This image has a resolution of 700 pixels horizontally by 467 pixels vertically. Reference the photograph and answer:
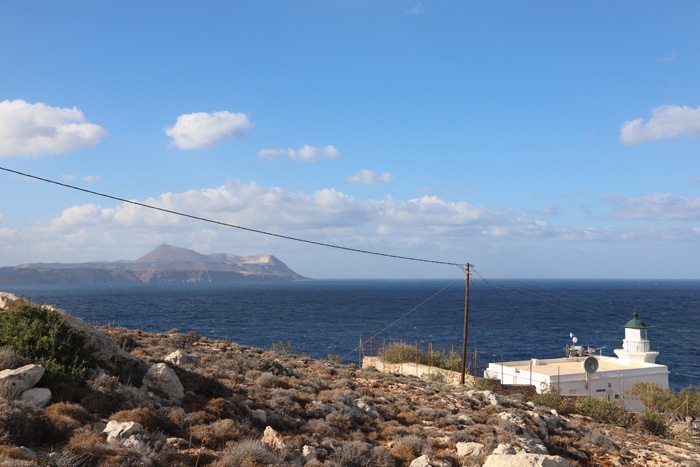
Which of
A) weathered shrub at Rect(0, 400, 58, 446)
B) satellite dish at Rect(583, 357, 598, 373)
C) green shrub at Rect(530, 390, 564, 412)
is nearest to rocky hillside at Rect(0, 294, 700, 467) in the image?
weathered shrub at Rect(0, 400, 58, 446)

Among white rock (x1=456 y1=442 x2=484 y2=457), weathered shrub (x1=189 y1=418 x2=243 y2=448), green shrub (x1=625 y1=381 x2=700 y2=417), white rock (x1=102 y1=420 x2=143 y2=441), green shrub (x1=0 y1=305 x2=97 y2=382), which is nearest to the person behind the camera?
white rock (x1=102 y1=420 x2=143 y2=441)

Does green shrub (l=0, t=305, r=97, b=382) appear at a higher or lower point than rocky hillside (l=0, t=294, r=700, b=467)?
higher

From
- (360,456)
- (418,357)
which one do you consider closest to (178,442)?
(360,456)

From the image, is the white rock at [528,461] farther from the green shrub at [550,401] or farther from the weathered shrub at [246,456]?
the green shrub at [550,401]

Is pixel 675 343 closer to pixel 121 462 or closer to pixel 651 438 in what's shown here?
pixel 651 438

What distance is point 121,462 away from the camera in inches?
309

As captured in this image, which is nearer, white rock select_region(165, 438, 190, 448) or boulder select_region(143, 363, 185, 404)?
white rock select_region(165, 438, 190, 448)

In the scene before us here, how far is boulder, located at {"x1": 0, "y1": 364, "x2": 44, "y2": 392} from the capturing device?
9.45 m

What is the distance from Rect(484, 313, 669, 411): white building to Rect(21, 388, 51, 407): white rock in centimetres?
Answer: 2842

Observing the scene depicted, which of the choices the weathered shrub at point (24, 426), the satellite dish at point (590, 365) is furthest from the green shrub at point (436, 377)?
the weathered shrub at point (24, 426)

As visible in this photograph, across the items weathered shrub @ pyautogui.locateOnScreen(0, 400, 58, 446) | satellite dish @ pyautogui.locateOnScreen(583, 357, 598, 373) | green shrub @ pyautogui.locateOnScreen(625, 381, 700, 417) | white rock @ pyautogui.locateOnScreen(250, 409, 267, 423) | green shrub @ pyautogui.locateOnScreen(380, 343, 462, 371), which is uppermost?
weathered shrub @ pyautogui.locateOnScreen(0, 400, 58, 446)

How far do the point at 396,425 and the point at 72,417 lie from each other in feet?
31.8

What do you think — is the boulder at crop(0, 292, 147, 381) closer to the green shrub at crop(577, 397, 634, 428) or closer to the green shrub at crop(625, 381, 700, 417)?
the green shrub at crop(577, 397, 634, 428)

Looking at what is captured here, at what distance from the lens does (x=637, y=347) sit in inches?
Result: 1503
